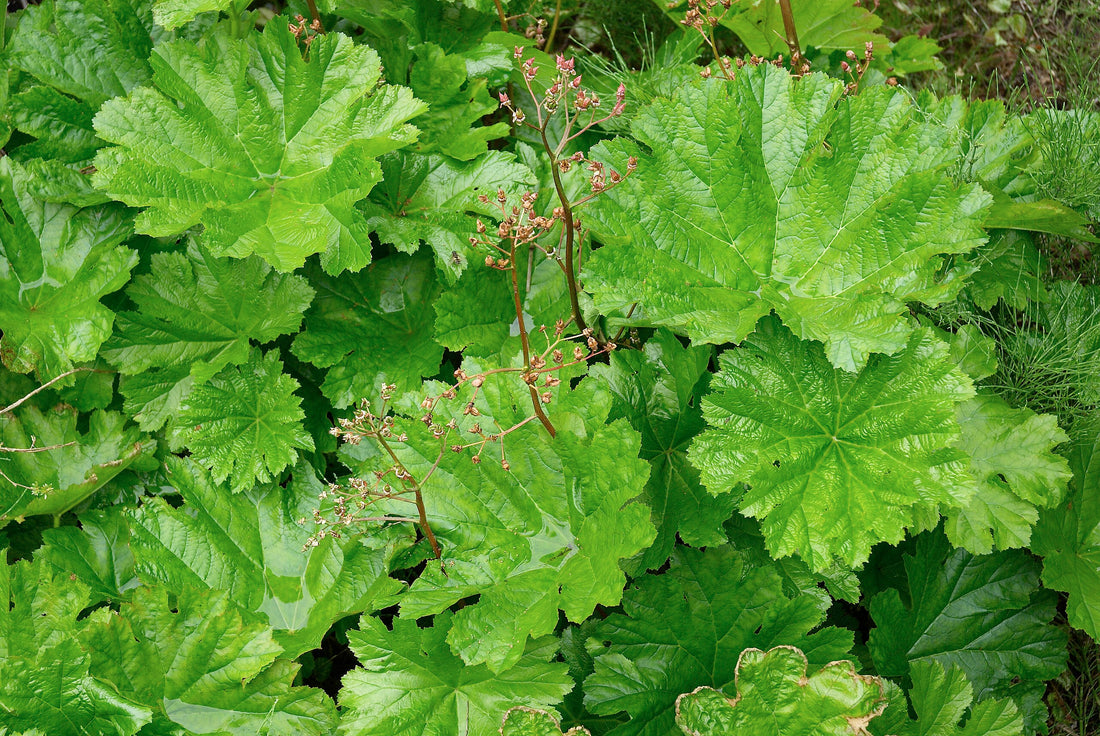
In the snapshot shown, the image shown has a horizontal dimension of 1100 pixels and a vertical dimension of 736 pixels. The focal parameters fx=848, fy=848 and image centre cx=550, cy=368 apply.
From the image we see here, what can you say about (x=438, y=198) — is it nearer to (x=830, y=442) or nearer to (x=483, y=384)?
(x=483, y=384)

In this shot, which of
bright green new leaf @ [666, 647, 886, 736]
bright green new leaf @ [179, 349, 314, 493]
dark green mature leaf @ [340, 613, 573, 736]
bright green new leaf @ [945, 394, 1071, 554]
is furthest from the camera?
bright green new leaf @ [179, 349, 314, 493]

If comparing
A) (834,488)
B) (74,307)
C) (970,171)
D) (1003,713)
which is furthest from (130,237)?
(1003,713)

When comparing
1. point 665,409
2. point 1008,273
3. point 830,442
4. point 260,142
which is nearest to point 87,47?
point 260,142

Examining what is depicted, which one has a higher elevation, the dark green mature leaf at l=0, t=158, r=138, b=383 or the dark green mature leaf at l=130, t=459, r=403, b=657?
the dark green mature leaf at l=0, t=158, r=138, b=383

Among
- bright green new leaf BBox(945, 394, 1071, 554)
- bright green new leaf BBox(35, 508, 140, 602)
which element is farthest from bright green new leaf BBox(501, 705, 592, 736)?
bright green new leaf BBox(35, 508, 140, 602)

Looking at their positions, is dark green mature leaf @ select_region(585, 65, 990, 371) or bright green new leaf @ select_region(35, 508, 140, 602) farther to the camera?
bright green new leaf @ select_region(35, 508, 140, 602)

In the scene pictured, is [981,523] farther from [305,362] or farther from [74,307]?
[74,307]

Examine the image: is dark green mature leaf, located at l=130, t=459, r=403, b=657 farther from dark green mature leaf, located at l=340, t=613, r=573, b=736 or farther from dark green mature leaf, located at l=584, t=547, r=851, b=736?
dark green mature leaf, located at l=584, t=547, r=851, b=736
